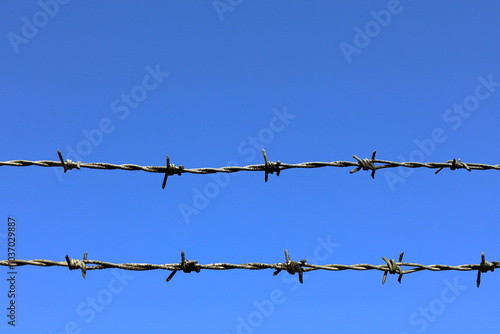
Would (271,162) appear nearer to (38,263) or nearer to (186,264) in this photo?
(186,264)

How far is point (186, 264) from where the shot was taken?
154 inches

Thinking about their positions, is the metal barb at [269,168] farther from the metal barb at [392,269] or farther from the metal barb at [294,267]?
the metal barb at [392,269]

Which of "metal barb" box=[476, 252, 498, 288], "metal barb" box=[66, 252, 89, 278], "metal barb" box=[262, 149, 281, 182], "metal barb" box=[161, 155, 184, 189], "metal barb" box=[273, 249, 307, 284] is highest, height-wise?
"metal barb" box=[262, 149, 281, 182]

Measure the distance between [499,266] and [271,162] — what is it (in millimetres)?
1773

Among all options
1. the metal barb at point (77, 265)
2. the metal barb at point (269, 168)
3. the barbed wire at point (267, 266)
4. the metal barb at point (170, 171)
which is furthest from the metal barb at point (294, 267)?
the metal barb at point (77, 265)

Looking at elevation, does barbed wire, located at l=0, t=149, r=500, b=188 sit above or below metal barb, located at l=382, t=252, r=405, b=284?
above

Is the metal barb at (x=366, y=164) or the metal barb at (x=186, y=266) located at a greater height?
the metal barb at (x=366, y=164)

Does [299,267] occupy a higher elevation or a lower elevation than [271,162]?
lower

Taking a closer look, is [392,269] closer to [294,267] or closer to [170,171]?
[294,267]

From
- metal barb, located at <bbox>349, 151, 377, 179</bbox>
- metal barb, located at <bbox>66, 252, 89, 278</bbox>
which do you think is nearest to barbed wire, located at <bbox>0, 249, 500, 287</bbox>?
metal barb, located at <bbox>66, 252, 89, 278</bbox>

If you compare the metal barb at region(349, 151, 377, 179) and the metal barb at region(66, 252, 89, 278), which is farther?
the metal barb at region(349, 151, 377, 179)

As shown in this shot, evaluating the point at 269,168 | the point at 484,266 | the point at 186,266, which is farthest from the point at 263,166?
the point at 484,266

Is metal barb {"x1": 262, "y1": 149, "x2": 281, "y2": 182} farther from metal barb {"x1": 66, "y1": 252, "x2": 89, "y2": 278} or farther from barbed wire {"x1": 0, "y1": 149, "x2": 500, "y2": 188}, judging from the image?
metal barb {"x1": 66, "y1": 252, "x2": 89, "y2": 278}

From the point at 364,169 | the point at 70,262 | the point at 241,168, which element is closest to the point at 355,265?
the point at 364,169
